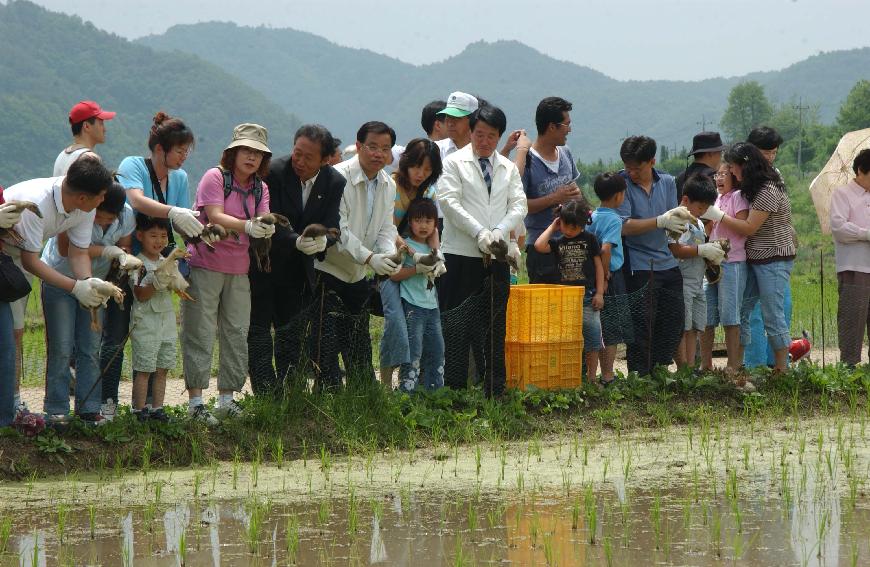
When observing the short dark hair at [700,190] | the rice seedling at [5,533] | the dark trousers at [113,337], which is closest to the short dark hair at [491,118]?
the short dark hair at [700,190]

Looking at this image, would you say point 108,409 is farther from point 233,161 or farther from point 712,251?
point 712,251

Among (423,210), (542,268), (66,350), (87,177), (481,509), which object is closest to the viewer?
(481,509)

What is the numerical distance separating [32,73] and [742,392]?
149 metres

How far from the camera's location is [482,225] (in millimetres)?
8312

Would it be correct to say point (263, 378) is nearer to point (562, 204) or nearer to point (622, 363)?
point (562, 204)

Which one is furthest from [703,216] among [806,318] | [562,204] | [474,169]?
[806,318]

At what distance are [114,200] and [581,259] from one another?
3.51 metres

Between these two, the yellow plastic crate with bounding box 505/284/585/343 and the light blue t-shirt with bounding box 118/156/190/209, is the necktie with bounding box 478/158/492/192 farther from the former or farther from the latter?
the light blue t-shirt with bounding box 118/156/190/209

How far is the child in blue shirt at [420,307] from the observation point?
8.32 meters

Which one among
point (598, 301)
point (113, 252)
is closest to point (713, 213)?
point (598, 301)

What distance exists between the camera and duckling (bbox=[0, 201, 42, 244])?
6.45m

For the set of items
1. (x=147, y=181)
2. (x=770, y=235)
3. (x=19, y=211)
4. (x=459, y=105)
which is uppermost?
(x=459, y=105)

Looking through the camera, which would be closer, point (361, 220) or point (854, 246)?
point (361, 220)

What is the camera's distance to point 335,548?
5.31 meters
